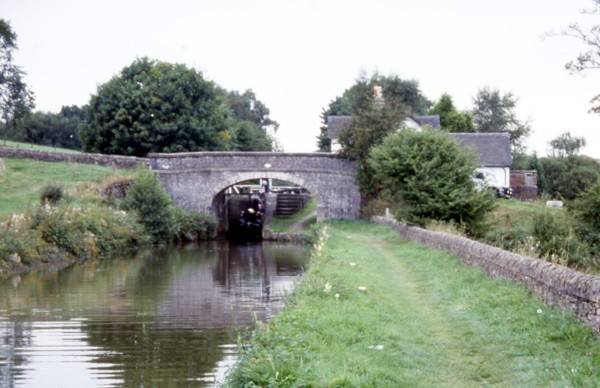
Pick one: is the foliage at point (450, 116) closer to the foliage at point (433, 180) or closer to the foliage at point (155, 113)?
the foliage at point (155, 113)

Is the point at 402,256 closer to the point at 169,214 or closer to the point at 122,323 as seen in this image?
the point at 122,323

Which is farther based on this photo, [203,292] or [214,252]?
[214,252]

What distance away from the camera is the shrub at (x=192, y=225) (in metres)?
38.5

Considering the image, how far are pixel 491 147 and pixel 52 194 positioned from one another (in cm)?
2722

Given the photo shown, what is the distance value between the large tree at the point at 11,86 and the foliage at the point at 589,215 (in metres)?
34.6

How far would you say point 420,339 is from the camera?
9.59 metres

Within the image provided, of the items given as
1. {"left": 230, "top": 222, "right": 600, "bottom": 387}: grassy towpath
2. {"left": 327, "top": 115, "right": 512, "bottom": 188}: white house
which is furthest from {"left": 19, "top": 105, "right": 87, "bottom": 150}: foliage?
{"left": 230, "top": 222, "right": 600, "bottom": 387}: grassy towpath

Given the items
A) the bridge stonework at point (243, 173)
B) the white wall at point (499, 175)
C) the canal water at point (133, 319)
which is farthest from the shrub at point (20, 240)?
the white wall at point (499, 175)

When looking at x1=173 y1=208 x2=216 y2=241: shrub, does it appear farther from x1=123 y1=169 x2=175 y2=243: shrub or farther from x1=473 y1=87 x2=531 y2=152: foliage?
x1=473 y1=87 x2=531 y2=152: foliage

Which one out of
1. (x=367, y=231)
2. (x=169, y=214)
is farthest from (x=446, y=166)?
(x=169, y=214)

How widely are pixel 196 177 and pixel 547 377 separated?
35.4m

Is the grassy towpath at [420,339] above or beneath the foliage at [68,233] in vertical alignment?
beneath

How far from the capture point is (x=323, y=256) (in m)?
19.7

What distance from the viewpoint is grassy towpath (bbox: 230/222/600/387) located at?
7.36 meters
